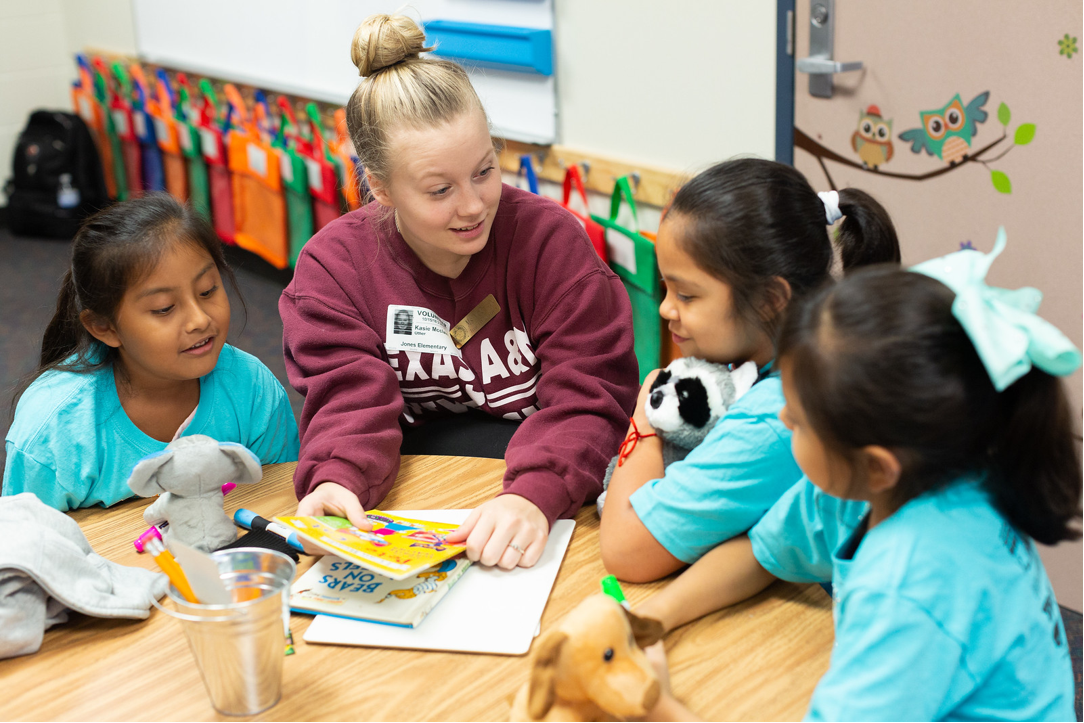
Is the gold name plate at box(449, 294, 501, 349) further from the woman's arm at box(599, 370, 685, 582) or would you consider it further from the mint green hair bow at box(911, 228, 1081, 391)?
the mint green hair bow at box(911, 228, 1081, 391)

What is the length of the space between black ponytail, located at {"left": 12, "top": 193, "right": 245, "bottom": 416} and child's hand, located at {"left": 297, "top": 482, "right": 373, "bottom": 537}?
1.45 feet

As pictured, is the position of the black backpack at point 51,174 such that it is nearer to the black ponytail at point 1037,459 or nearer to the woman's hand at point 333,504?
the woman's hand at point 333,504

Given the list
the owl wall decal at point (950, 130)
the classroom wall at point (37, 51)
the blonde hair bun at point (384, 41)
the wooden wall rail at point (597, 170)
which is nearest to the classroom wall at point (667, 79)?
the wooden wall rail at point (597, 170)

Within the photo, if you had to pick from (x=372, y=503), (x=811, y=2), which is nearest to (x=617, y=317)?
(x=372, y=503)

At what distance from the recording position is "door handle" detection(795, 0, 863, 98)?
197 cm

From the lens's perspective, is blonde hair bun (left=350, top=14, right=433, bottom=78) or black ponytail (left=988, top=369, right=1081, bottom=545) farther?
blonde hair bun (left=350, top=14, right=433, bottom=78)

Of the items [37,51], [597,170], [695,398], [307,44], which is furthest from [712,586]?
[37,51]

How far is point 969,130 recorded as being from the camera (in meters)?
1.82

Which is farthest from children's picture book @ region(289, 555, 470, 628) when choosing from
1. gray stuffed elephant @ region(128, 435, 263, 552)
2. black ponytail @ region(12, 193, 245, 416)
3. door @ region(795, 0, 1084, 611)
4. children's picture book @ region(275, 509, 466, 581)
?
door @ region(795, 0, 1084, 611)

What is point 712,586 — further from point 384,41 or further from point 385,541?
point 384,41

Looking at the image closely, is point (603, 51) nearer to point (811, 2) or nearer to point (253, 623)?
point (811, 2)

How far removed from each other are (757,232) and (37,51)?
512 cm

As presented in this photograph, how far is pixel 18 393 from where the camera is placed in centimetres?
135

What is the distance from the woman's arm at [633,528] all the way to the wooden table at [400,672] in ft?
0.07
